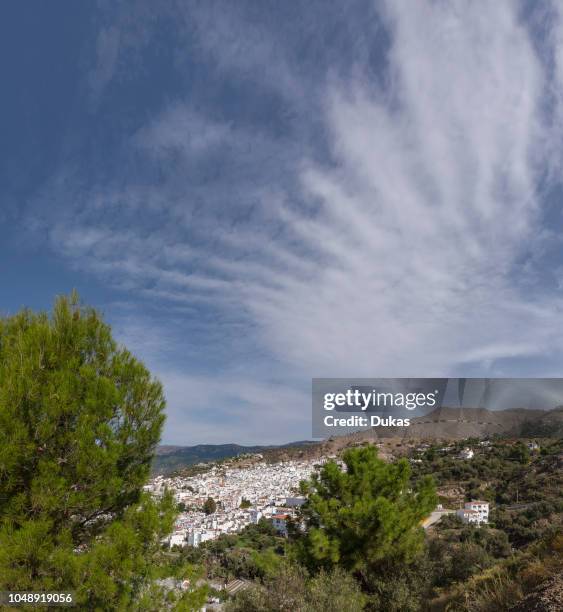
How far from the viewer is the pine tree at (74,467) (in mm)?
3986

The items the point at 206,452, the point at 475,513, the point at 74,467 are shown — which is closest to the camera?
the point at 74,467

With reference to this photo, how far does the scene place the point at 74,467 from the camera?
426cm

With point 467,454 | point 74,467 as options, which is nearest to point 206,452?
point 467,454

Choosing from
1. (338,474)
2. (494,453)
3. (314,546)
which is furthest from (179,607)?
(494,453)

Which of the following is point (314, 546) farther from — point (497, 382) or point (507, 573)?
point (497, 382)

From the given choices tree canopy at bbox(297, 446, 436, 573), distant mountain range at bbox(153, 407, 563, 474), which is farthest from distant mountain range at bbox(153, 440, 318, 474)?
tree canopy at bbox(297, 446, 436, 573)

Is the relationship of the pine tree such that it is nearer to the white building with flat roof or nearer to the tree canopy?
the tree canopy

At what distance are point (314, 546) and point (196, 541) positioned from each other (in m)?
36.7

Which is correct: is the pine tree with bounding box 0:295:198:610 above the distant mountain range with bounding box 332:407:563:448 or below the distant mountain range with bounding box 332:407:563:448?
below

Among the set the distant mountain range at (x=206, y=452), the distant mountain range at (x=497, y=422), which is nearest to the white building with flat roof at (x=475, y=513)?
the distant mountain range at (x=497, y=422)

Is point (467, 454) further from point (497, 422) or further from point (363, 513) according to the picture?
point (363, 513)

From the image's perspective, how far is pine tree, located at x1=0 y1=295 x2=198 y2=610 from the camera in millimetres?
3986

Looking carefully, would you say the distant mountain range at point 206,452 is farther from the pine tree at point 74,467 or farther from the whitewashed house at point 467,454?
the pine tree at point 74,467

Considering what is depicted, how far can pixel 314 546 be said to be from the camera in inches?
326
